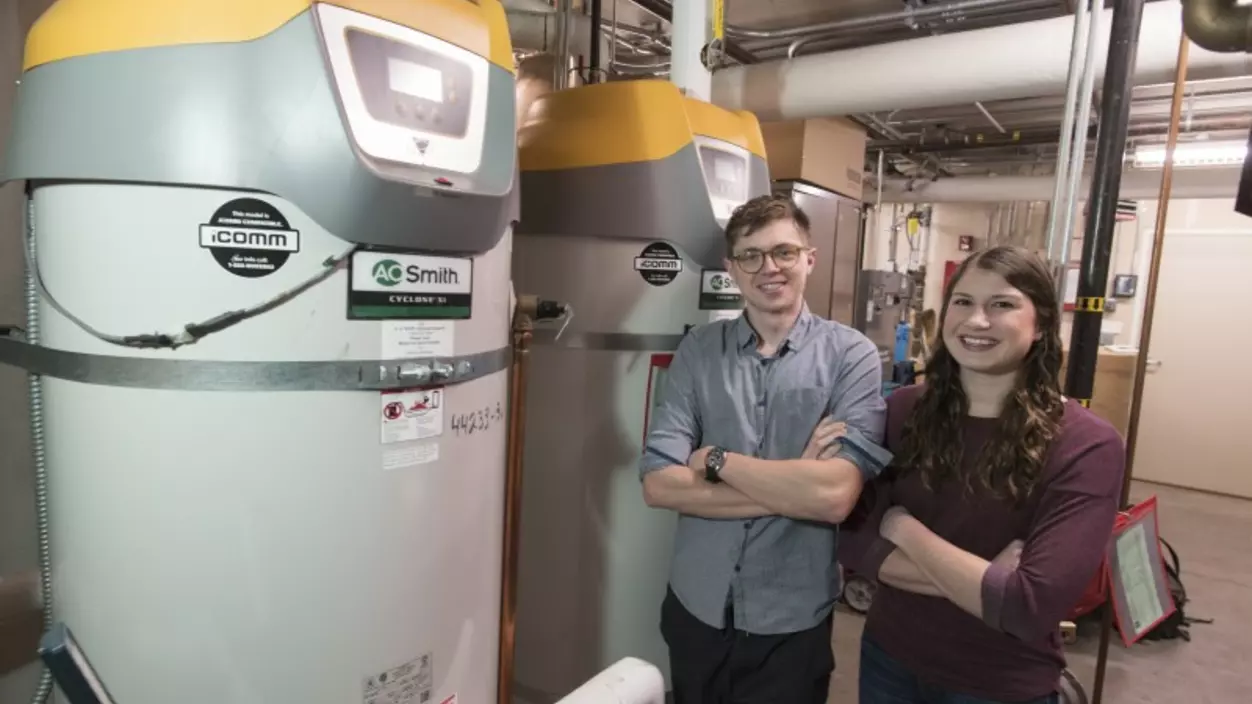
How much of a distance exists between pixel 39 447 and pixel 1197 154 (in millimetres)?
5123

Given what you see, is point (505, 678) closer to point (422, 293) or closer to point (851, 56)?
point (422, 293)

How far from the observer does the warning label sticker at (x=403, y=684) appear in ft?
3.36

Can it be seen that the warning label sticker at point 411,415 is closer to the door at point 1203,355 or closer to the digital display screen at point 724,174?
the digital display screen at point 724,174

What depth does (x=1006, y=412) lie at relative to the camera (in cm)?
116

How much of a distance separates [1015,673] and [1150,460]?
5.54 meters


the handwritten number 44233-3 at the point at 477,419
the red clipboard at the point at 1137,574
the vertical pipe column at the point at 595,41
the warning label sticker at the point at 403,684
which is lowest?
the red clipboard at the point at 1137,574

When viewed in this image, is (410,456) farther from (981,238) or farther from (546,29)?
(981,238)

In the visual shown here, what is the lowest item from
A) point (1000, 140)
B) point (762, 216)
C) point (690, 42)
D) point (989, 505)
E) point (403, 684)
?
point (403, 684)

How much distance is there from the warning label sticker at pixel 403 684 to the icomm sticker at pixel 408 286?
53cm

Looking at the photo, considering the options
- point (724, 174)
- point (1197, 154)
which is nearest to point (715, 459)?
point (724, 174)

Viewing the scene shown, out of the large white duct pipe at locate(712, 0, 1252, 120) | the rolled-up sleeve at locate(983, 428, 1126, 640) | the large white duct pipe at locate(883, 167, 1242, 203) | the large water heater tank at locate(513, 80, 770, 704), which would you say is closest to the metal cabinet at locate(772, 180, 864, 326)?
the large white duct pipe at locate(712, 0, 1252, 120)

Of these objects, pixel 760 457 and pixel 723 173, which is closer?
pixel 760 457

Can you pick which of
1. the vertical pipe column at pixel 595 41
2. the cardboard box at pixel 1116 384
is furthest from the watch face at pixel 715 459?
the cardboard box at pixel 1116 384

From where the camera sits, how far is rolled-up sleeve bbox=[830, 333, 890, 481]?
126 centimetres
